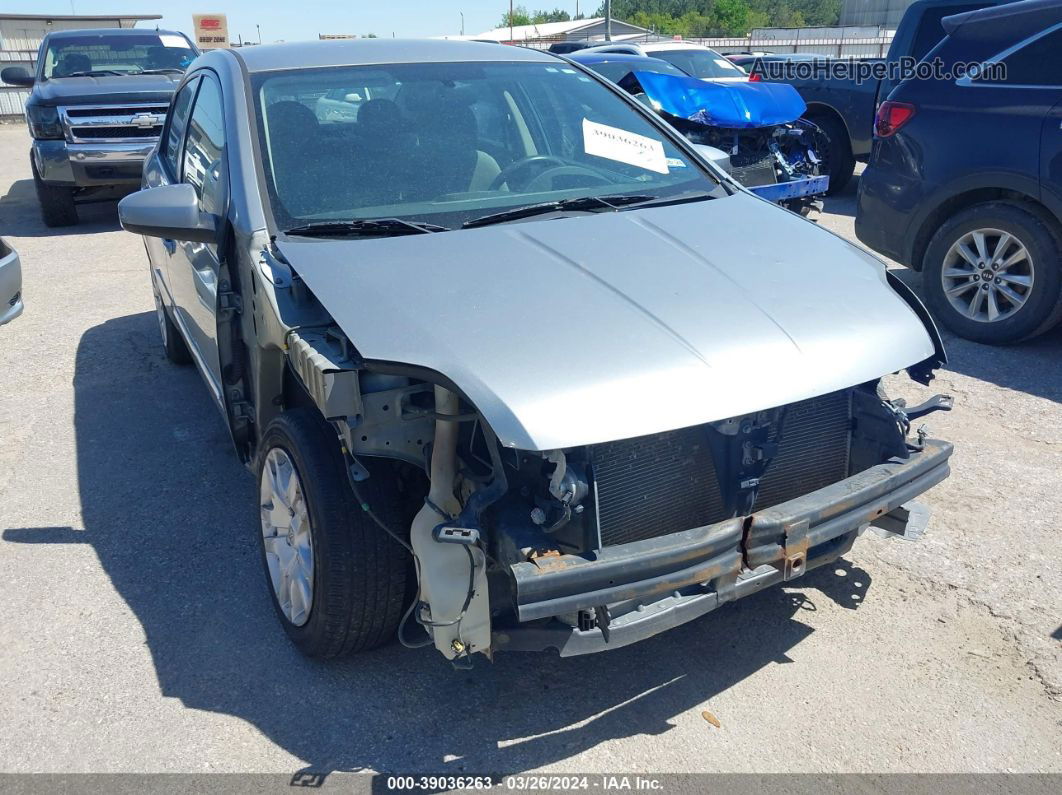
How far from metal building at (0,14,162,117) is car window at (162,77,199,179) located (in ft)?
57.9

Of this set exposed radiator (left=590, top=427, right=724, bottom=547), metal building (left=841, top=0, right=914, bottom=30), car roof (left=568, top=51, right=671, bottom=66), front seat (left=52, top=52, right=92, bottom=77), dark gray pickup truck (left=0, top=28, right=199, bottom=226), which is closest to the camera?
exposed radiator (left=590, top=427, right=724, bottom=547)

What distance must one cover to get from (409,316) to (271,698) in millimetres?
1275

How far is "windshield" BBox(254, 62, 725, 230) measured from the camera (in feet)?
10.6

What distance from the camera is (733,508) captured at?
268 centimetres

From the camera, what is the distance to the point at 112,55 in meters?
10.8

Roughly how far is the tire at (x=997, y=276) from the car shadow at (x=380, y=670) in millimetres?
2906

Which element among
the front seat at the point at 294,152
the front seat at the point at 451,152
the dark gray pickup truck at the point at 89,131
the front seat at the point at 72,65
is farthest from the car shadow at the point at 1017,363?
the front seat at the point at 72,65

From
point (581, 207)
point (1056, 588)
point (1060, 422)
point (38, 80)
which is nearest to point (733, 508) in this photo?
point (581, 207)

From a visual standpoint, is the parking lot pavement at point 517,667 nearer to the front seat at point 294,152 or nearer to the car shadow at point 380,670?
the car shadow at point 380,670

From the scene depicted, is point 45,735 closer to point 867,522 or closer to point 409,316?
point 409,316

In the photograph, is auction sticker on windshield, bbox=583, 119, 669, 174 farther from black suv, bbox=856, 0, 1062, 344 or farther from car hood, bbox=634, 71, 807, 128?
car hood, bbox=634, 71, 807, 128

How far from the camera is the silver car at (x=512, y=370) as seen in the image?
237 centimetres

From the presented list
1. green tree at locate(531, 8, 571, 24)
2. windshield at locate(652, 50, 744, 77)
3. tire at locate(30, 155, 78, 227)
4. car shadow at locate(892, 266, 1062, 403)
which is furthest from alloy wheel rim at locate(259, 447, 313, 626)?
green tree at locate(531, 8, 571, 24)

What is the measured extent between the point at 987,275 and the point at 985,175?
23.8 inches
